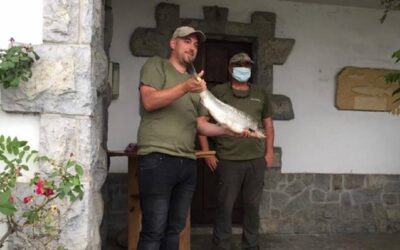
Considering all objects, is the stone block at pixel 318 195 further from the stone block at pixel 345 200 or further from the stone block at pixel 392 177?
the stone block at pixel 392 177

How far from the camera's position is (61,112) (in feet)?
8.67

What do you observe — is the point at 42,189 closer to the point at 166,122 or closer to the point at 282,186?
the point at 166,122

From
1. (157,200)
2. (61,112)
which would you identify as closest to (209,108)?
(157,200)

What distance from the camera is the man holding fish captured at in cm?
286

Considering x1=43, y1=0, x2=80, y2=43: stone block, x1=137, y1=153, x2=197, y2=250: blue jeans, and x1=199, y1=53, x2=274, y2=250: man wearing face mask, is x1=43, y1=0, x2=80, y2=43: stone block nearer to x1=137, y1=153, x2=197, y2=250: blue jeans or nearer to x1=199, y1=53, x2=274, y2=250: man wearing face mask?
x1=137, y1=153, x2=197, y2=250: blue jeans

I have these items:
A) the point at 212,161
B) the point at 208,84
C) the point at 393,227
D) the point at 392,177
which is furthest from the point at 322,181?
the point at 212,161

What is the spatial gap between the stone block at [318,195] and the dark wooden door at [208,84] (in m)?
0.84

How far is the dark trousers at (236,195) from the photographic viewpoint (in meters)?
4.21

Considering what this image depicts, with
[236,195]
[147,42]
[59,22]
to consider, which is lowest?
[236,195]

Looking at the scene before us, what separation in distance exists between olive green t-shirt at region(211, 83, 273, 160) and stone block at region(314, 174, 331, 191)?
1448mm

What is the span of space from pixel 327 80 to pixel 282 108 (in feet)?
2.15

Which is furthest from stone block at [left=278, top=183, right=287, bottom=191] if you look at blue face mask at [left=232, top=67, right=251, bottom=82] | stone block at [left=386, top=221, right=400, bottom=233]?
blue face mask at [left=232, top=67, right=251, bottom=82]

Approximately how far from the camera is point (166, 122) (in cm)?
290

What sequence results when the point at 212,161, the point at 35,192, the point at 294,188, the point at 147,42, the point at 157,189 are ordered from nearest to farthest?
the point at 35,192 < the point at 157,189 < the point at 212,161 < the point at 147,42 < the point at 294,188
